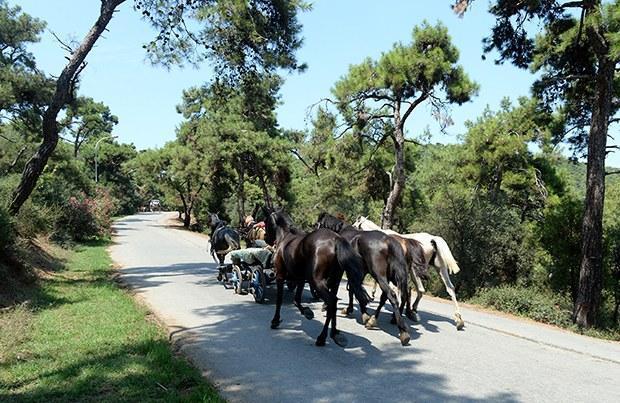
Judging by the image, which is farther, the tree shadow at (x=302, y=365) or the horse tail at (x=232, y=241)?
the horse tail at (x=232, y=241)

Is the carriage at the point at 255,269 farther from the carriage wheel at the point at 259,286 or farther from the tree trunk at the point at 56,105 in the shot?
the tree trunk at the point at 56,105

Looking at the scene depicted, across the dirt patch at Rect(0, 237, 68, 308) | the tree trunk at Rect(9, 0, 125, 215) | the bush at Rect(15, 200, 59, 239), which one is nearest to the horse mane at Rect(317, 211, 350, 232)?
the dirt patch at Rect(0, 237, 68, 308)

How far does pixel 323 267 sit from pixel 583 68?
1093 cm

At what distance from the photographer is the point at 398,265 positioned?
25.6 ft

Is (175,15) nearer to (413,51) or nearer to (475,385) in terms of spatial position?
(413,51)

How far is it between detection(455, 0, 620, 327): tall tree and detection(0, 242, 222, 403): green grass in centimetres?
1009

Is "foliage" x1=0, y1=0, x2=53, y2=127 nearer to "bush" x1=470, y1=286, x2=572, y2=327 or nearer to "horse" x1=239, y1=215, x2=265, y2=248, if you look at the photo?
"horse" x1=239, y1=215, x2=265, y2=248

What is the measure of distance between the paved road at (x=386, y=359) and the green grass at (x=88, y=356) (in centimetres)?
42

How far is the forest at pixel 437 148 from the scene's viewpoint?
12.1m

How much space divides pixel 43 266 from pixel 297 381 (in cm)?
1206

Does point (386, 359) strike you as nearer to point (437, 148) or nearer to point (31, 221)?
point (31, 221)

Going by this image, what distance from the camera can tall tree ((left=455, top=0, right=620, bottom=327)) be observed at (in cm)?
1162

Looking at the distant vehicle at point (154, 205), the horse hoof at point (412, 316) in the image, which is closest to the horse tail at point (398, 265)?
the horse hoof at point (412, 316)

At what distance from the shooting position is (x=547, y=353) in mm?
7113
